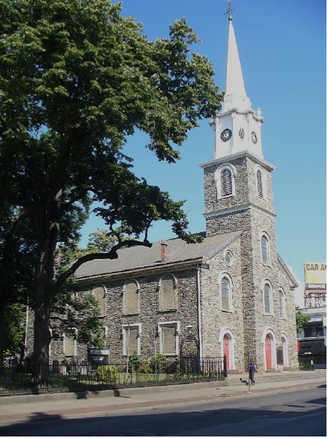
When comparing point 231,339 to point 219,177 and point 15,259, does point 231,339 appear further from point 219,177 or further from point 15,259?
point 15,259

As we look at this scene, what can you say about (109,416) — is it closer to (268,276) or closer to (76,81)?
(76,81)

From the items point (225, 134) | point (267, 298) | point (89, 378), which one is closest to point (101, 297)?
point (267, 298)

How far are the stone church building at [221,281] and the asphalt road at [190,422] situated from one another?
733 inches

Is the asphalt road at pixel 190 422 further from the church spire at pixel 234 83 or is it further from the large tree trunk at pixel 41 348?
the church spire at pixel 234 83

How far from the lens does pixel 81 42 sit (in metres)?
18.0

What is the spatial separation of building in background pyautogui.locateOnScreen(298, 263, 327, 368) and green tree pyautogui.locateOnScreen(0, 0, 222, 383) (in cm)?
3805

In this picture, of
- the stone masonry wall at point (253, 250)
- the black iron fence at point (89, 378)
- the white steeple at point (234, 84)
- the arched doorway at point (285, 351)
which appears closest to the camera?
the black iron fence at point (89, 378)

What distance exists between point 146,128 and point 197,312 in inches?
762

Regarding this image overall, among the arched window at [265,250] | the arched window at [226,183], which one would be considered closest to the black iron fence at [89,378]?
the arched window at [265,250]

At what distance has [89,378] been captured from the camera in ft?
79.2

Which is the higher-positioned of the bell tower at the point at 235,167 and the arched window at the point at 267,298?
the bell tower at the point at 235,167

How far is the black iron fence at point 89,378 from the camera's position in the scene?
20.9 meters

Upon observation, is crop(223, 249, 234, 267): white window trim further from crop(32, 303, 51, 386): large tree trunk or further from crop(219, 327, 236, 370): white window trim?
crop(32, 303, 51, 386): large tree trunk

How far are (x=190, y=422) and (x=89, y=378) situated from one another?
37.4 ft
